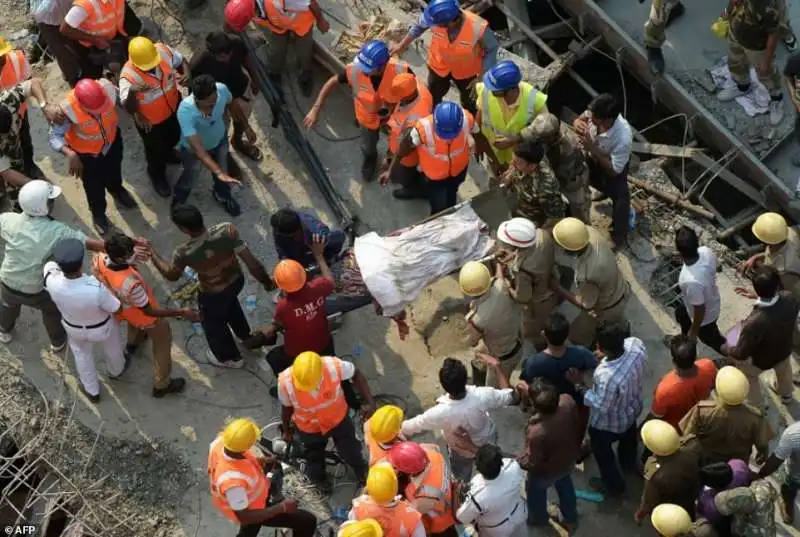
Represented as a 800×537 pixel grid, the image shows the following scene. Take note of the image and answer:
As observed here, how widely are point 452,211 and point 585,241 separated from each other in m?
1.42

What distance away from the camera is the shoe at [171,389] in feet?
32.5

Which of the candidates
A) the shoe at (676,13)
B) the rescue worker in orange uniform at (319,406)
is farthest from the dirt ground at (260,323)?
the shoe at (676,13)

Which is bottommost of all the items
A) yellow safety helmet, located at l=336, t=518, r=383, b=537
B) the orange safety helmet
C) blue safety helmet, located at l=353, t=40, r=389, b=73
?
yellow safety helmet, located at l=336, t=518, r=383, b=537

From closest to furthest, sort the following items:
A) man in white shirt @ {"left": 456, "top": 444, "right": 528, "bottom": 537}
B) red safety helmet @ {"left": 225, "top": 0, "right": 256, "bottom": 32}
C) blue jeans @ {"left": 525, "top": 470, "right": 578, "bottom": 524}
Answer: man in white shirt @ {"left": 456, "top": 444, "right": 528, "bottom": 537}, blue jeans @ {"left": 525, "top": 470, "right": 578, "bottom": 524}, red safety helmet @ {"left": 225, "top": 0, "right": 256, "bottom": 32}

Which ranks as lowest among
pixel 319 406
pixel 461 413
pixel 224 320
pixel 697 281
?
pixel 224 320

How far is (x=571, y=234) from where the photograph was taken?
8758mm

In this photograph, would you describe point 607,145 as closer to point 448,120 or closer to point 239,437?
point 448,120

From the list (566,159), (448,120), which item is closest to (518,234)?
(566,159)

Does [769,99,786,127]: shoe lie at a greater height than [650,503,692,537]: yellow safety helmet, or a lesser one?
greater

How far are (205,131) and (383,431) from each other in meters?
3.90

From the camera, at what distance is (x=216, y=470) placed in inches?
308

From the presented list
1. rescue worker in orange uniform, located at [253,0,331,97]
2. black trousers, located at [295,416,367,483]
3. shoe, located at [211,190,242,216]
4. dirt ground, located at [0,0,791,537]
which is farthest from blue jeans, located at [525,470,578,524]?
rescue worker in orange uniform, located at [253,0,331,97]

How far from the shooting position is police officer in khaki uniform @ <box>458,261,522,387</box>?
8648 millimetres

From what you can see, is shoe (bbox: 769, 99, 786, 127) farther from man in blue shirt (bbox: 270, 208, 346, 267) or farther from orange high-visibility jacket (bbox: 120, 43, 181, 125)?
orange high-visibility jacket (bbox: 120, 43, 181, 125)
